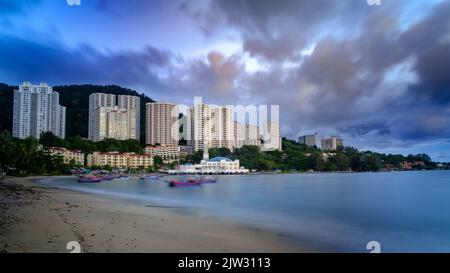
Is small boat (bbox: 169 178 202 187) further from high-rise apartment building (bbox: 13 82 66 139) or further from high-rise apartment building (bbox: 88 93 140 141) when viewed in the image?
high-rise apartment building (bbox: 13 82 66 139)

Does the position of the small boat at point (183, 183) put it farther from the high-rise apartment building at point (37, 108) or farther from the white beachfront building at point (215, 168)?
the white beachfront building at point (215, 168)

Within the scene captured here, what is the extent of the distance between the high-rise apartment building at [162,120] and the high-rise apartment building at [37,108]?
1.10 m

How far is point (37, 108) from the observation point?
363 centimetres

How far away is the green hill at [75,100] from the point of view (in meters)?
2.81

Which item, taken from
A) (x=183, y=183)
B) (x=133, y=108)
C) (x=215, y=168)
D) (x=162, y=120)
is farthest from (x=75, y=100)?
(x=215, y=168)

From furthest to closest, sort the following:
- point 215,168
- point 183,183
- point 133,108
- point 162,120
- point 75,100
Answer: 1. point 215,168
2. point 183,183
3. point 133,108
4. point 162,120
5. point 75,100

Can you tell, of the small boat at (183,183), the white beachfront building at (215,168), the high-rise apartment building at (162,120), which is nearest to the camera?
the high-rise apartment building at (162,120)

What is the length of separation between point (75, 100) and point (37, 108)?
0.54 meters

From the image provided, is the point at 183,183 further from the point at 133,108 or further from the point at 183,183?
the point at 133,108

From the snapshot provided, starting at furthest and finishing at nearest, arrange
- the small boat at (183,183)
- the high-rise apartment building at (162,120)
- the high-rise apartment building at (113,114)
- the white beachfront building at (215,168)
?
1. the white beachfront building at (215,168)
2. the small boat at (183,183)
3. the high-rise apartment building at (113,114)
4. the high-rise apartment building at (162,120)

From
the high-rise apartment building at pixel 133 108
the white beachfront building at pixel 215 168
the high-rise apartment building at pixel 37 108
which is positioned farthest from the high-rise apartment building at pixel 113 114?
the white beachfront building at pixel 215 168
